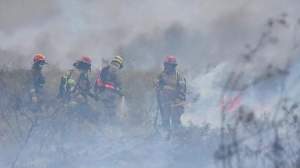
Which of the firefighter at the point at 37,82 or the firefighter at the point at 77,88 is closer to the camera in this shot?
the firefighter at the point at 77,88

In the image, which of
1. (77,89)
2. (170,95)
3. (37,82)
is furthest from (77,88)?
(170,95)

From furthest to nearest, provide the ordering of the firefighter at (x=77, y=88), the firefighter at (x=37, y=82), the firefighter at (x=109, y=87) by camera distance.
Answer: the firefighter at (x=109, y=87)
the firefighter at (x=37, y=82)
the firefighter at (x=77, y=88)

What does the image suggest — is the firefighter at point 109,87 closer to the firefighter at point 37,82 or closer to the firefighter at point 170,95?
the firefighter at point 170,95

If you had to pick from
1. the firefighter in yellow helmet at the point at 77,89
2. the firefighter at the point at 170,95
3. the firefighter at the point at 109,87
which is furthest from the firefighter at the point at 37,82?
the firefighter at the point at 170,95

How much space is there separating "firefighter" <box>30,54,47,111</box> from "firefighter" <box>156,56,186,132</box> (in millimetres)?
3248

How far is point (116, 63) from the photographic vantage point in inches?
634

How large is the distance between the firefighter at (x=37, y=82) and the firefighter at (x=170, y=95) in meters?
3.25

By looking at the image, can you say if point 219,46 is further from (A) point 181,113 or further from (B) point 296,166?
(B) point 296,166

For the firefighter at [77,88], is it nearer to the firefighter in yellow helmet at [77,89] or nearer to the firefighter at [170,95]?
the firefighter in yellow helmet at [77,89]

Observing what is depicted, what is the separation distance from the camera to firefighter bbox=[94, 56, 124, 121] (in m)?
15.6

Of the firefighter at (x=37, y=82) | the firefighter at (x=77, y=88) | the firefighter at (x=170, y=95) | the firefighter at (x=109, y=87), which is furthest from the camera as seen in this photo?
the firefighter at (x=109, y=87)

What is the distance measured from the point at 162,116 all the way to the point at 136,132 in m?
0.89

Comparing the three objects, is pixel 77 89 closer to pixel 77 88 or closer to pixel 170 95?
pixel 77 88

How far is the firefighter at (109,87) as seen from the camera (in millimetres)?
15594
